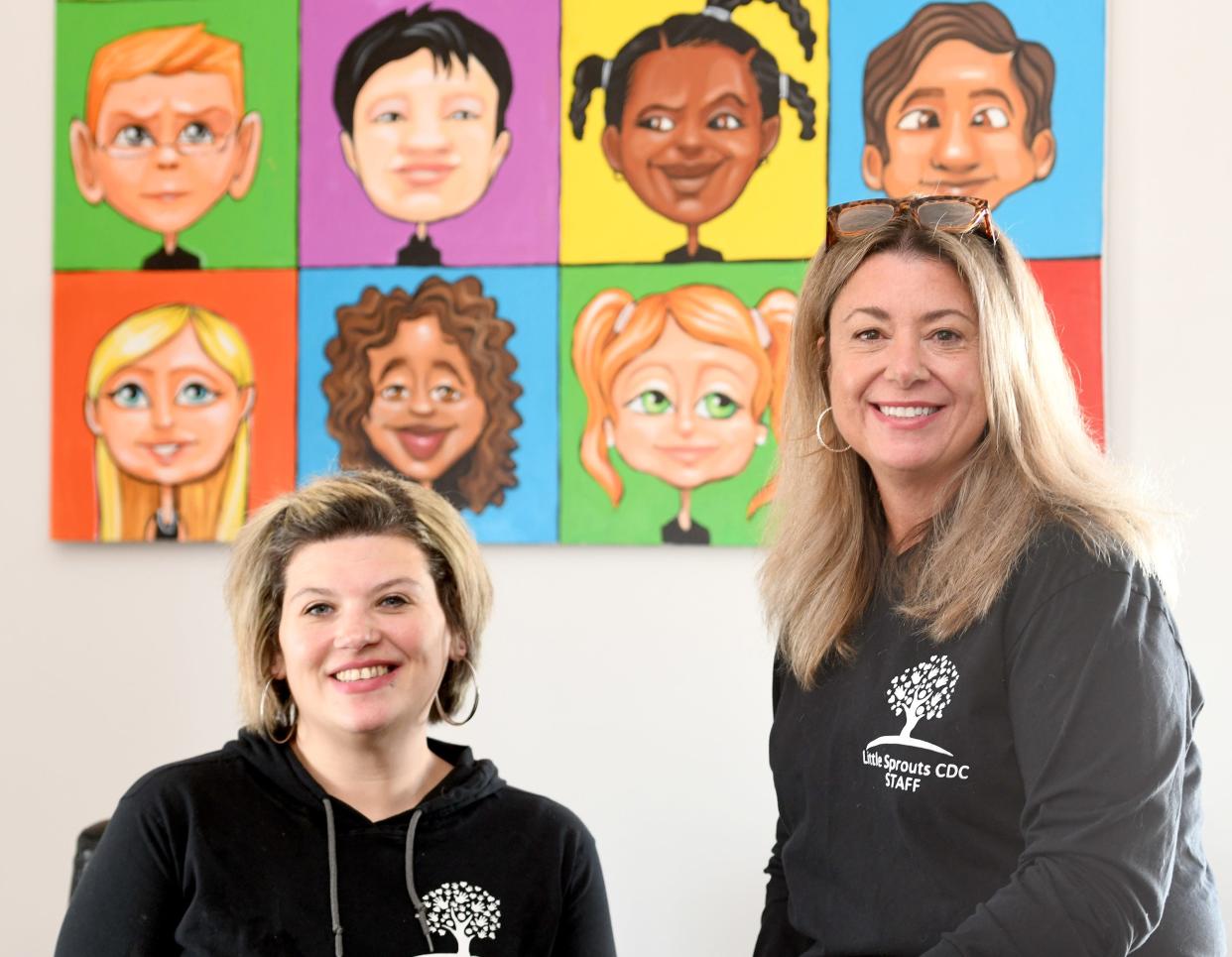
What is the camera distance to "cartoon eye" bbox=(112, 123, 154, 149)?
2699 mm

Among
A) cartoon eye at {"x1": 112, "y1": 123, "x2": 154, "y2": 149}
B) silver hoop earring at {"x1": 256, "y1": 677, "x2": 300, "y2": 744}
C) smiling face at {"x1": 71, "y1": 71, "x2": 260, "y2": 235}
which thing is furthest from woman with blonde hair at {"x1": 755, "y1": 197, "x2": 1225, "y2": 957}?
cartoon eye at {"x1": 112, "y1": 123, "x2": 154, "y2": 149}

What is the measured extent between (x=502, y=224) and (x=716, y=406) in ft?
1.64

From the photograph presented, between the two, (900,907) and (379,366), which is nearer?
(900,907)

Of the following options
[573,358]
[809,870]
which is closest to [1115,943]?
[809,870]

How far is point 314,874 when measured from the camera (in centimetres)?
162

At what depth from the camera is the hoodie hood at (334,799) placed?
162 centimetres

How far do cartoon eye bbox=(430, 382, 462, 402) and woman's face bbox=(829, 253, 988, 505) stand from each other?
1.16 meters

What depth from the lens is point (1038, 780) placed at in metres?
1.28

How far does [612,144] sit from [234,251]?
0.72 m

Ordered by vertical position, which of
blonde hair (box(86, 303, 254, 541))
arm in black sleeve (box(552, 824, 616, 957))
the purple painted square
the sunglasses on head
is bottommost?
arm in black sleeve (box(552, 824, 616, 957))

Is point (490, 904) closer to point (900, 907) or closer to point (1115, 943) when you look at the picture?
point (900, 907)

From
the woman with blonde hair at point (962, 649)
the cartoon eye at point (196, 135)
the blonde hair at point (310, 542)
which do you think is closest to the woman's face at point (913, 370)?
the woman with blonde hair at point (962, 649)

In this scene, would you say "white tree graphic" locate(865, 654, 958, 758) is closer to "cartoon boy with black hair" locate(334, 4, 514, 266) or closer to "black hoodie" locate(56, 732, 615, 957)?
"black hoodie" locate(56, 732, 615, 957)

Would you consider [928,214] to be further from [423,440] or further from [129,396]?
[129,396]
